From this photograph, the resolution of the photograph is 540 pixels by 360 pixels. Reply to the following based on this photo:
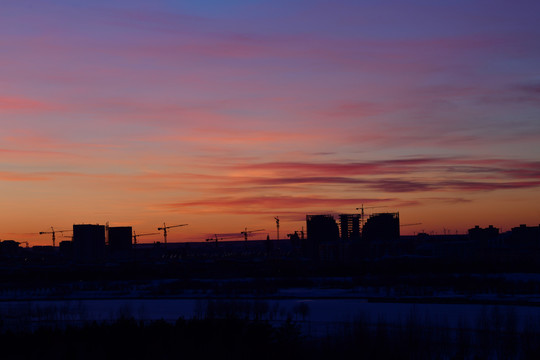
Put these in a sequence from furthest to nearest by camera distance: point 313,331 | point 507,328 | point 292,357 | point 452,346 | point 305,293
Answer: point 305,293
point 313,331
point 507,328
point 452,346
point 292,357

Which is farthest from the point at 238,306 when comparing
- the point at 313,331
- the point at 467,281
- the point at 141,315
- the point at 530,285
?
the point at 467,281

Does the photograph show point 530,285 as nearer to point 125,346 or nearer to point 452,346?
point 452,346

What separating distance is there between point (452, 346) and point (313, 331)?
49.8 feet

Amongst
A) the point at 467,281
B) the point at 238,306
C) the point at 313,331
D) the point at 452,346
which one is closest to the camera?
the point at 452,346

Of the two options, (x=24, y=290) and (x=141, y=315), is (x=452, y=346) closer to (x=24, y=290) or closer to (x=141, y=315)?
(x=141, y=315)

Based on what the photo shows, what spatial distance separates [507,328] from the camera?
6638 cm

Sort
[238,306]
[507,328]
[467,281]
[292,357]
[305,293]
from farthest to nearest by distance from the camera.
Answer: [467,281]
[305,293]
[238,306]
[507,328]
[292,357]

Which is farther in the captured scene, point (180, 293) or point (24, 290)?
point (24, 290)

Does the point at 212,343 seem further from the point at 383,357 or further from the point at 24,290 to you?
the point at 24,290

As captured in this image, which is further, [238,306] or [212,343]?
[238,306]

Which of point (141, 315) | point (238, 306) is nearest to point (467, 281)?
point (238, 306)

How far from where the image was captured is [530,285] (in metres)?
133

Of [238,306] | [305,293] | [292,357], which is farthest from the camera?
[305,293]

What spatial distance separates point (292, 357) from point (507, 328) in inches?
927
